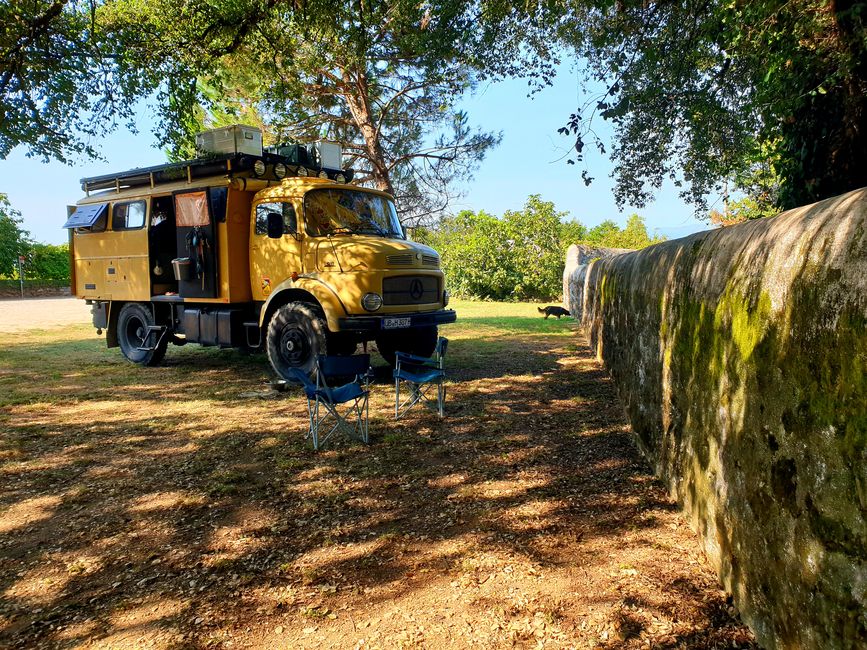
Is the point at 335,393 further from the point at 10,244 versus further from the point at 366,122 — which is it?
the point at 10,244

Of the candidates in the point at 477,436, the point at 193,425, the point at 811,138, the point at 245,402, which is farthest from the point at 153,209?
the point at 811,138

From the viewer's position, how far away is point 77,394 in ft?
24.6

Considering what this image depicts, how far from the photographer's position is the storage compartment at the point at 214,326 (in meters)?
8.51

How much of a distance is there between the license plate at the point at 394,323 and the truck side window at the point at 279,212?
1856 millimetres

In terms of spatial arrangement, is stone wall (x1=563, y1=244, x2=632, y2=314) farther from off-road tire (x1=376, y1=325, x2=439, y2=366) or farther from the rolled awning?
the rolled awning

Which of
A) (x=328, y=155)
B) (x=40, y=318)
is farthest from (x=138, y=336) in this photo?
(x=40, y=318)

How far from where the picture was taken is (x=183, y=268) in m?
8.73

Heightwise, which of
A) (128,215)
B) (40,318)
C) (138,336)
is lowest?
(40,318)

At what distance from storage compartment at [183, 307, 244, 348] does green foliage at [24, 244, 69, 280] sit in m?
32.2

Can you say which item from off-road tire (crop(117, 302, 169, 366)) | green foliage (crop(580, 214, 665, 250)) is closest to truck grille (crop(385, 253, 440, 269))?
off-road tire (crop(117, 302, 169, 366))

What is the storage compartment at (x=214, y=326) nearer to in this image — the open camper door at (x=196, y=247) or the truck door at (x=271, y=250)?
the open camper door at (x=196, y=247)

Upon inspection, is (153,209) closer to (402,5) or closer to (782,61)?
(402,5)

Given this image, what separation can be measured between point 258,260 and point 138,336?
11.5 ft

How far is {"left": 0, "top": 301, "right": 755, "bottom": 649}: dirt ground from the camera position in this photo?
8.39 ft
